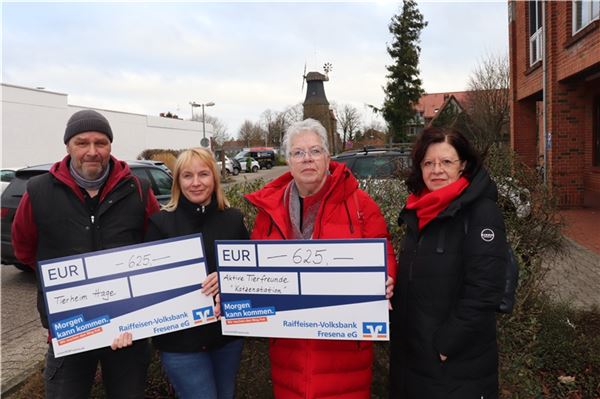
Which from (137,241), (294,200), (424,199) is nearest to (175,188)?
(137,241)

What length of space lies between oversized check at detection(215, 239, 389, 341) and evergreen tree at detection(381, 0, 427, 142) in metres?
39.0

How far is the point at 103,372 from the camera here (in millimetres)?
2574

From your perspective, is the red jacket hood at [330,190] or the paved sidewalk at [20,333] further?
the paved sidewalk at [20,333]

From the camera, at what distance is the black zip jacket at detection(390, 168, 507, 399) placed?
2000 millimetres

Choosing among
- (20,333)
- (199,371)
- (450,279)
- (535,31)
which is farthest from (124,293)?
(535,31)

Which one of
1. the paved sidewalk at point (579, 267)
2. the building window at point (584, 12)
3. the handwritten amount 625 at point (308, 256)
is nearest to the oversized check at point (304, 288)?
the handwritten amount 625 at point (308, 256)

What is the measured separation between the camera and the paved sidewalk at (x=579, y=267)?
5430 mm

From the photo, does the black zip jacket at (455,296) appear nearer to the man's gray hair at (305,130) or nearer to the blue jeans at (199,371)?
the man's gray hair at (305,130)

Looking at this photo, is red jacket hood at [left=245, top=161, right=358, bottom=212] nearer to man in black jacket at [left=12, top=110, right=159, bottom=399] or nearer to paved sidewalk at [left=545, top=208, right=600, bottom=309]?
man in black jacket at [left=12, top=110, right=159, bottom=399]

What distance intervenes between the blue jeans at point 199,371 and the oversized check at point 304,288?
0.21 metres

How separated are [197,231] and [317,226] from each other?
704mm

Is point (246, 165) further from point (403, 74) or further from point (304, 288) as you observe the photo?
point (304, 288)

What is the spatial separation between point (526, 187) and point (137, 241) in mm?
3648

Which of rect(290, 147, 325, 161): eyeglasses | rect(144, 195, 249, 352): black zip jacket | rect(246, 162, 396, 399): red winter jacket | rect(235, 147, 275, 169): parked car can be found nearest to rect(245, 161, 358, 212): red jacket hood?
rect(246, 162, 396, 399): red winter jacket
